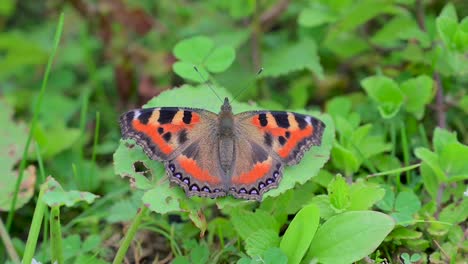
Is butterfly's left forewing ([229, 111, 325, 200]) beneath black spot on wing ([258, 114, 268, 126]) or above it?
beneath

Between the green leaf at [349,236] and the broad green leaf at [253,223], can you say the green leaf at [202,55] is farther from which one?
the green leaf at [349,236]

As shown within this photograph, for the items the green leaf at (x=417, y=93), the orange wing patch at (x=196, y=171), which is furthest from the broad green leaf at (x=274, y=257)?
the green leaf at (x=417, y=93)

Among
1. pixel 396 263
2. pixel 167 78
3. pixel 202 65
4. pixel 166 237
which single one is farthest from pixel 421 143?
pixel 167 78

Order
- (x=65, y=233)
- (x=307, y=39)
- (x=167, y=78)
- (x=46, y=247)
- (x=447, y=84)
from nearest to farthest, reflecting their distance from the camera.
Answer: (x=46, y=247)
(x=65, y=233)
(x=447, y=84)
(x=307, y=39)
(x=167, y=78)

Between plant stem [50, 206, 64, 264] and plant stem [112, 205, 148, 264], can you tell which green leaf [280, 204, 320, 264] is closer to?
plant stem [112, 205, 148, 264]

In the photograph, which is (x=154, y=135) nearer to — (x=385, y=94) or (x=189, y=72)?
(x=189, y=72)

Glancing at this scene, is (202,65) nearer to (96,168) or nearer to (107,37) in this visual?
(96,168)

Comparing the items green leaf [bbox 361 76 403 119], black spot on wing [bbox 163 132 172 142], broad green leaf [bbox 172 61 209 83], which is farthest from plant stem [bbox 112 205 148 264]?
green leaf [bbox 361 76 403 119]
